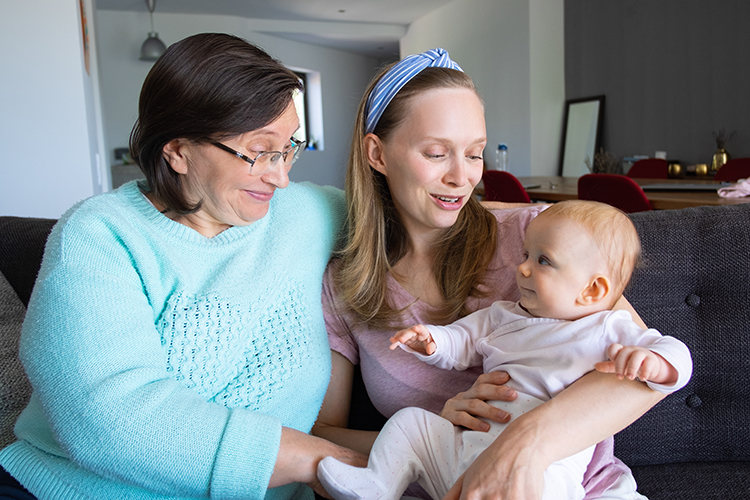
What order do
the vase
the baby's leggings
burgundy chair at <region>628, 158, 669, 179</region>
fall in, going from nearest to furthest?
the baby's leggings
the vase
burgundy chair at <region>628, 158, 669, 179</region>

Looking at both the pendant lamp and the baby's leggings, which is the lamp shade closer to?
the pendant lamp

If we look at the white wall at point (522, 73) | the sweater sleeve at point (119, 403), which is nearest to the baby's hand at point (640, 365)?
the sweater sleeve at point (119, 403)

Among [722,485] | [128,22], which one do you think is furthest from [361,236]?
[128,22]

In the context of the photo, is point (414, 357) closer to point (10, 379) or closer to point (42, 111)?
point (10, 379)

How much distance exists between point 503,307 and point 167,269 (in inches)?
29.1

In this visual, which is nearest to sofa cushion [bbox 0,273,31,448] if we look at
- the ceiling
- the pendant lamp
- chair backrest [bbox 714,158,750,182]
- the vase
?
chair backrest [bbox 714,158,750,182]

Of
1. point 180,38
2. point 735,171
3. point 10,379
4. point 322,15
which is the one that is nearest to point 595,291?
point 10,379

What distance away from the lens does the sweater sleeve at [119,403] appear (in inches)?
39.6

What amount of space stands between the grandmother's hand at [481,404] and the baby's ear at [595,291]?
0.73ft

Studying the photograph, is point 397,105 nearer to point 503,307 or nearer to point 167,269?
point 503,307

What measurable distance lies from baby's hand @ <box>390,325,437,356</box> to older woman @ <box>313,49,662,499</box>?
0.13m

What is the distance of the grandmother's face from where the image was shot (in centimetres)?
131

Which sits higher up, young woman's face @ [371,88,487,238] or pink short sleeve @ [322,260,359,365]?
young woman's face @ [371,88,487,238]

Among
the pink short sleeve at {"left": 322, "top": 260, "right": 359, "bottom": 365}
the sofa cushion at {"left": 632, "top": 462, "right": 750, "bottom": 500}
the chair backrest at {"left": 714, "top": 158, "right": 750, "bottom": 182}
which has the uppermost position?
the chair backrest at {"left": 714, "top": 158, "right": 750, "bottom": 182}
